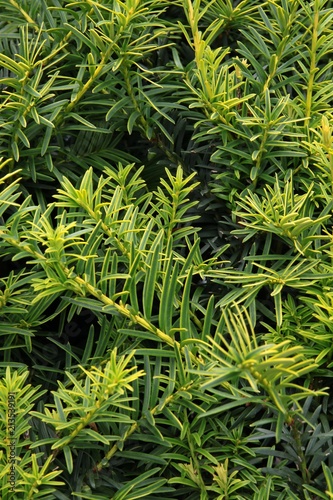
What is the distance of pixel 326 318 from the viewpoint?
33.8 inches

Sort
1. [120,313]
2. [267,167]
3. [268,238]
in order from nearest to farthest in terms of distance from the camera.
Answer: [120,313] < [268,238] < [267,167]

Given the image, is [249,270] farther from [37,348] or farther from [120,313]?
[37,348]

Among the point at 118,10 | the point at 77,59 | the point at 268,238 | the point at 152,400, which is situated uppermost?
the point at 118,10

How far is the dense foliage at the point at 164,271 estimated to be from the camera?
2.69ft

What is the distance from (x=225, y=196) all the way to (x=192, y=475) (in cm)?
41

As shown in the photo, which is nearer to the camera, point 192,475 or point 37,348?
point 192,475

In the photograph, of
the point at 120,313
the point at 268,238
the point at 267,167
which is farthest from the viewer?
the point at 267,167

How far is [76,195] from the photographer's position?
2.92ft

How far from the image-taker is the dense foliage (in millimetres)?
819

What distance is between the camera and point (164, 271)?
87 cm

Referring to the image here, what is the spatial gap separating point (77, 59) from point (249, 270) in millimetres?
474

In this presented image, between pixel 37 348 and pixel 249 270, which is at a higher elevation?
pixel 249 270

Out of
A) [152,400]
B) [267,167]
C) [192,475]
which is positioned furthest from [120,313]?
[267,167]

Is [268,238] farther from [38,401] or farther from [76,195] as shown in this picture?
[38,401]
